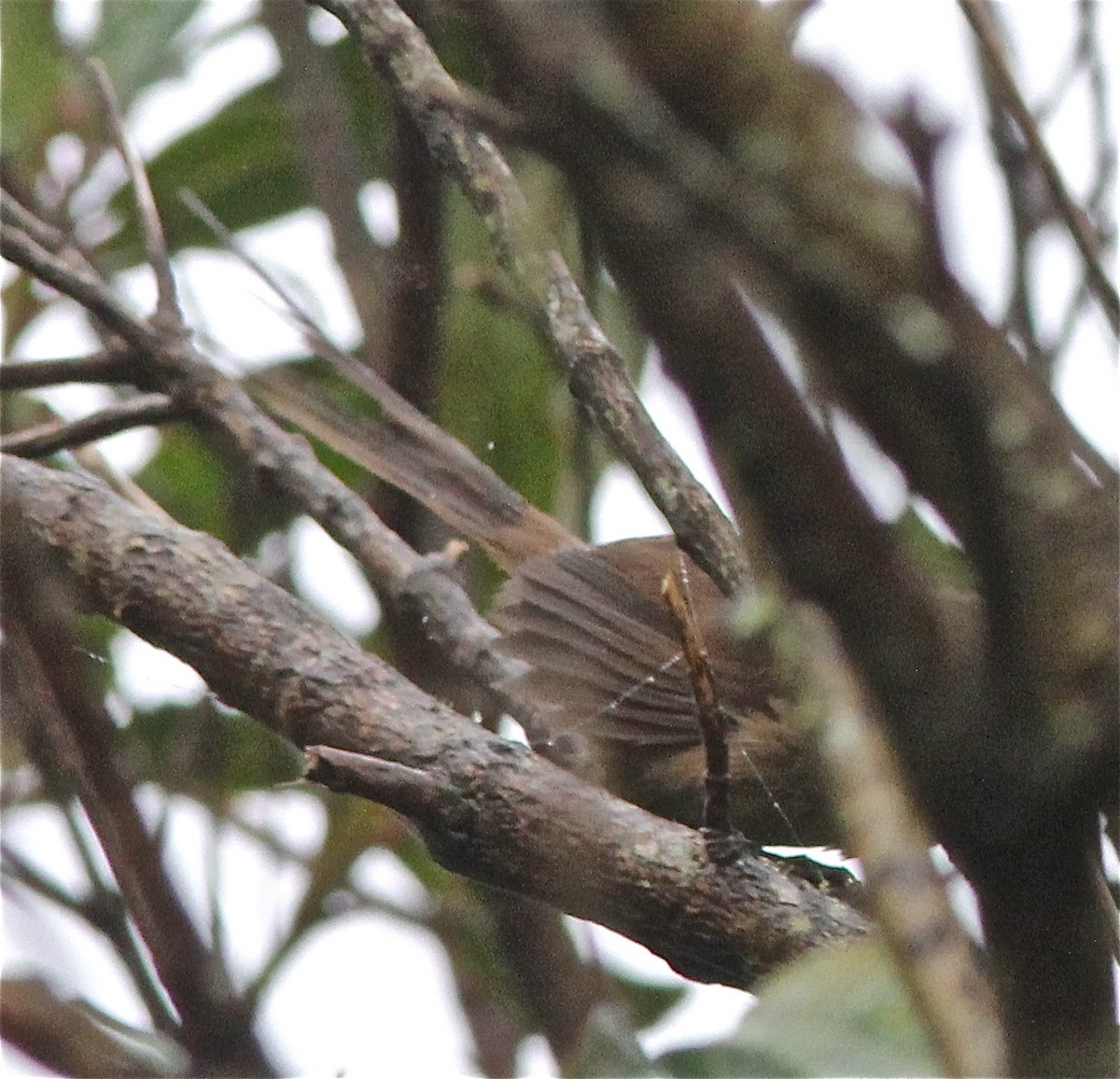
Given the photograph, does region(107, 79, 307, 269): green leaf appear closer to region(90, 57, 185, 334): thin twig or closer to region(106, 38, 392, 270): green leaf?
region(106, 38, 392, 270): green leaf

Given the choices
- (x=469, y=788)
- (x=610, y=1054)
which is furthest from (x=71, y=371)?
(x=610, y=1054)

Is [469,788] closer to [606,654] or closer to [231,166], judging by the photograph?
[606,654]

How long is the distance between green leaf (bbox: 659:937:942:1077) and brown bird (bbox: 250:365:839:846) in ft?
3.96

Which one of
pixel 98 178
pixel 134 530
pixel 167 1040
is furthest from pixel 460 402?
pixel 167 1040

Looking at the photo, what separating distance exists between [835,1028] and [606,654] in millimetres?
1703

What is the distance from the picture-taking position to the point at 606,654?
8.98 feet

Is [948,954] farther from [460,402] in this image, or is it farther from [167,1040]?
[460,402]

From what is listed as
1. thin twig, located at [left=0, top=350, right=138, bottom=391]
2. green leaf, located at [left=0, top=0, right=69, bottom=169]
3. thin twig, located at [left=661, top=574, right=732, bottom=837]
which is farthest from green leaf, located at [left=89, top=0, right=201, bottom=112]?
thin twig, located at [left=661, top=574, right=732, bottom=837]

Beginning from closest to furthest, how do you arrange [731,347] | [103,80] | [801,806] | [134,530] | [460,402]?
1. [731,347]
2. [134,530]
3. [103,80]
4. [801,806]
5. [460,402]

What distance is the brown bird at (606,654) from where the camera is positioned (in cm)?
245

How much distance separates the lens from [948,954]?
75 centimetres

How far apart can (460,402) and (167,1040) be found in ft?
5.82

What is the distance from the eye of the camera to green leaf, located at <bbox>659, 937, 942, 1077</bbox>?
3.34 feet

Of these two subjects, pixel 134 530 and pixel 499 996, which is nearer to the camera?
pixel 134 530
